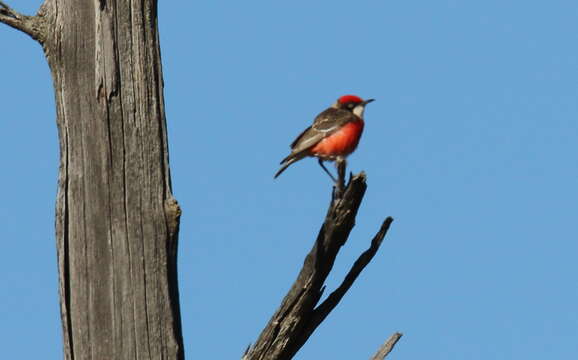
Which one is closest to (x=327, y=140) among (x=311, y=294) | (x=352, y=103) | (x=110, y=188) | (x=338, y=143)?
(x=338, y=143)

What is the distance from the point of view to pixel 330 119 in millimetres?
7281

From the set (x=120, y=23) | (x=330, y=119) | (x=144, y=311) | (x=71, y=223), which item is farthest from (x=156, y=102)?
(x=330, y=119)

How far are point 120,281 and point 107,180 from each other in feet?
1.68

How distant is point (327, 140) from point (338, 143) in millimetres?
96

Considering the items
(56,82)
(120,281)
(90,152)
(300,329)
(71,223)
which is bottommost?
(300,329)

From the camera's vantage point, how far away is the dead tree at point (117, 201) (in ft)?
13.8

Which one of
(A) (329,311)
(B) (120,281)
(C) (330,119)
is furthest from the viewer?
(C) (330,119)

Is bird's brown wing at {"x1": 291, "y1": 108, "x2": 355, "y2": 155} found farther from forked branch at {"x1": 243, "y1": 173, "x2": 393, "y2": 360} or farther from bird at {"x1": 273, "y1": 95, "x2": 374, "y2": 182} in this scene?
forked branch at {"x1": 243, "y1": 173, "x2": 393, "y2": 360}

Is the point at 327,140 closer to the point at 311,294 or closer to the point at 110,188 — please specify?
the point at 311,294

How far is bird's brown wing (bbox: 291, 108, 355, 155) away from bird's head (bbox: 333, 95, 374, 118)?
1.69 ft

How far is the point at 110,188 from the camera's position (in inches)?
166

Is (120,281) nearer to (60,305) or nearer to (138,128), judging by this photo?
(60,305)

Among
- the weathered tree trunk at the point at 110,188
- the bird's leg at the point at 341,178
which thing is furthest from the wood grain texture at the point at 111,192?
the bird's leg at the point at 341,178

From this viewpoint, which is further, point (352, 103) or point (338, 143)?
point (352, 103)
